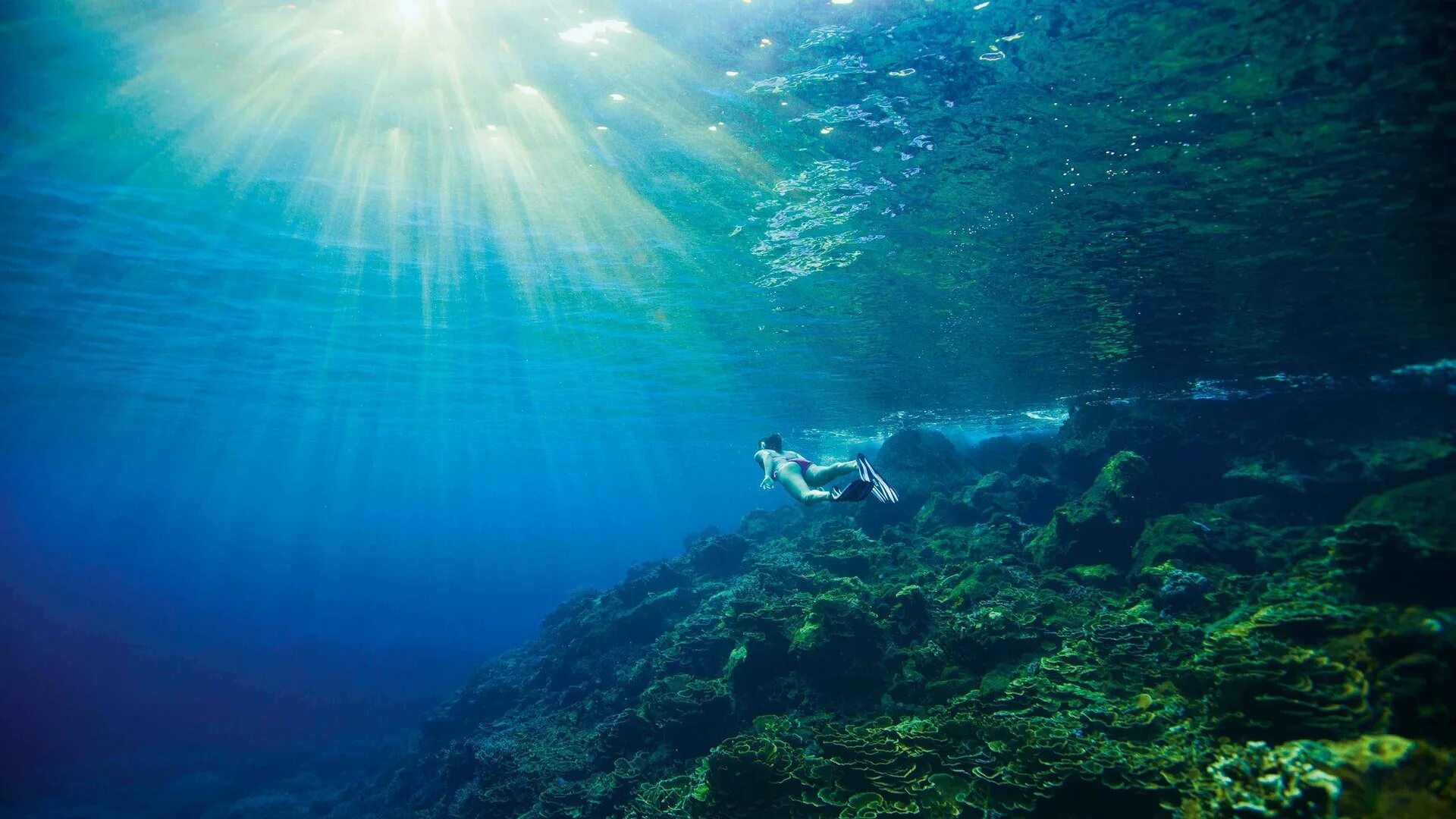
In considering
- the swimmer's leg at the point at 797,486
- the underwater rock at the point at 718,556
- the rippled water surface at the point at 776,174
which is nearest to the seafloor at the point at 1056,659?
the underwater rock at the point at 718,556

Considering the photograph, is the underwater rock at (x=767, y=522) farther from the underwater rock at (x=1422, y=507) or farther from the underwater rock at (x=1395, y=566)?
the underwater rock at (x=1395, y=566)

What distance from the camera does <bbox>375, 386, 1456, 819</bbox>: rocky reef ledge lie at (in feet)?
18.0

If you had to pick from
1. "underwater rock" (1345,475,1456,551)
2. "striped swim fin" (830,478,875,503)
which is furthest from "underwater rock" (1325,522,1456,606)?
"striped swim fin" (830,478,875,503)

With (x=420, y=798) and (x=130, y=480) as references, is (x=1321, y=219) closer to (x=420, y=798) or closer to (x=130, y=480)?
(x=420, y=798)

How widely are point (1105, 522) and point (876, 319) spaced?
26.9 ft

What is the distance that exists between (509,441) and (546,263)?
44289mm

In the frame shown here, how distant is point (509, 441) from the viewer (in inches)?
2201

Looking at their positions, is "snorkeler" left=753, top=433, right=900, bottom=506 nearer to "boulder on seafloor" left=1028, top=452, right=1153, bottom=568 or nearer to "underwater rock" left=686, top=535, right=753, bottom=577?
"boulder on seafloor" left=1028, top=452, right=1153, bottom=568

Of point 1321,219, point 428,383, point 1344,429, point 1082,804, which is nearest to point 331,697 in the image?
point 428,383

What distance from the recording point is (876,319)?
17297 millimetres

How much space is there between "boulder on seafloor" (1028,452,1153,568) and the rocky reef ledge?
0.21ft

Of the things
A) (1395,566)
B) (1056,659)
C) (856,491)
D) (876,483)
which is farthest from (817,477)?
(1395,566)

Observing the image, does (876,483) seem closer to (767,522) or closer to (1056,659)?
(1056,659)

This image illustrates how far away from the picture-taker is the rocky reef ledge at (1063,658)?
5473 mm
